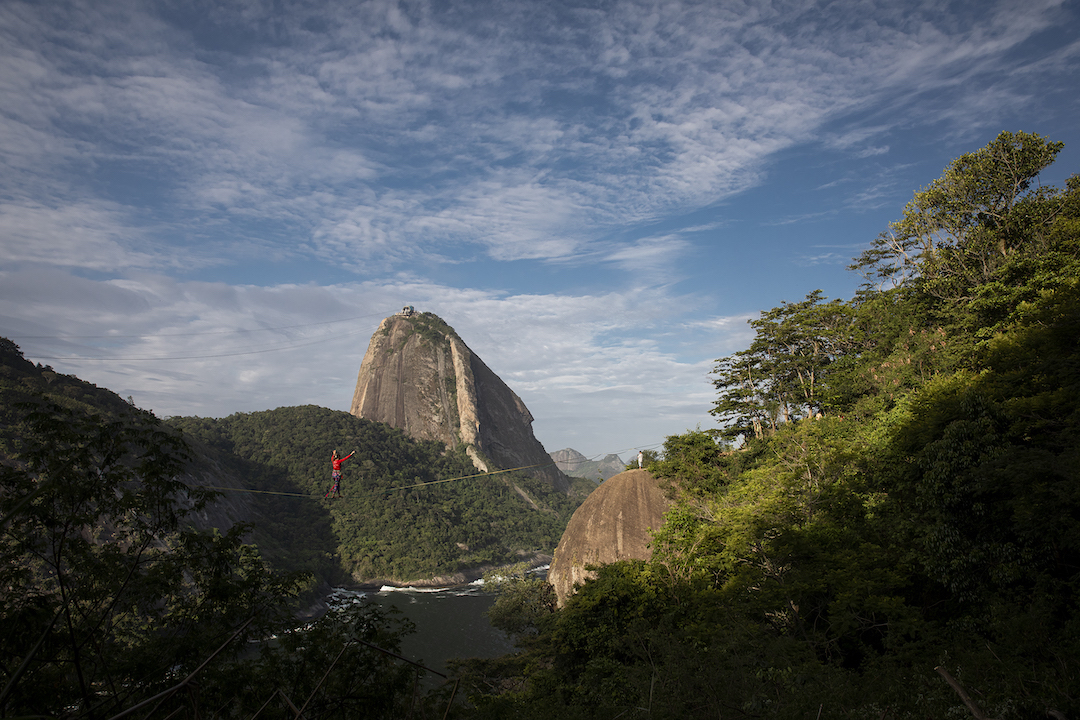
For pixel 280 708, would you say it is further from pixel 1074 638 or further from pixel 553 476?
pixel 553 476

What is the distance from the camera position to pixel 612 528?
70.8 ft

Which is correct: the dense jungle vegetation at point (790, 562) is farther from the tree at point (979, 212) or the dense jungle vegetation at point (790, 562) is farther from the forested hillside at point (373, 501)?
the forested hillside at point (373, 501)

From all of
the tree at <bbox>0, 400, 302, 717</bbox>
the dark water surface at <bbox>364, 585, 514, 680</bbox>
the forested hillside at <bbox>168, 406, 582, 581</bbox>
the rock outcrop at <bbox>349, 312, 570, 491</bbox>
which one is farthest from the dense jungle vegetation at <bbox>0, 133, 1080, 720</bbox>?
the rock outcrop at <bbox>349, 312, 570, 491</bbox>

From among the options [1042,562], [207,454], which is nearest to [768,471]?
[1042,562]

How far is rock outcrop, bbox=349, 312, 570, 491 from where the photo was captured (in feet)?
348

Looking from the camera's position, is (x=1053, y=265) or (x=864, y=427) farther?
(x=864, y=427)

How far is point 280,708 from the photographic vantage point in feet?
24.7

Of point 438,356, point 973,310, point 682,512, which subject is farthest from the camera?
point 438,356

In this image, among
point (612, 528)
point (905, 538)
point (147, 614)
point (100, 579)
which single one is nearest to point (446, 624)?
point (612, 528)

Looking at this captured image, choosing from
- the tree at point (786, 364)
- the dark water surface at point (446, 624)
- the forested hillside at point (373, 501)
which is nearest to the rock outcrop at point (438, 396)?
the forested hillside at point (373, 501)

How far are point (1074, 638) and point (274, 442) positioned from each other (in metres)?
93.5

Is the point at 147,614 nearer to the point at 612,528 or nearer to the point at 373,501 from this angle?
the point at 612,528

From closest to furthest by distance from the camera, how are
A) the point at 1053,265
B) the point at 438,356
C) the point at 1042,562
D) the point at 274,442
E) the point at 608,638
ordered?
the point at 1042,562, the point at 1053,265, the point at 608,638, the point at 274,442, the point at 438,356

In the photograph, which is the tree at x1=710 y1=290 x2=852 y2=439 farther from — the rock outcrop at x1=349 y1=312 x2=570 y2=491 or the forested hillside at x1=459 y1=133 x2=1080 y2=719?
the rock outcrop at x1=349 y1=312 x2=570 y2=491
